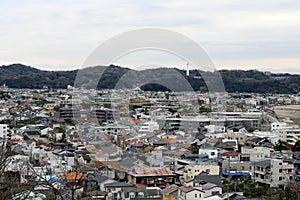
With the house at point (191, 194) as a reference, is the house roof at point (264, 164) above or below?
above

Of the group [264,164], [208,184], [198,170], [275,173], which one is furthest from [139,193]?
[264,164]

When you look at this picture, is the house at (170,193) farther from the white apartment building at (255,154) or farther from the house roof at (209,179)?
the white apartment building at (255,154)

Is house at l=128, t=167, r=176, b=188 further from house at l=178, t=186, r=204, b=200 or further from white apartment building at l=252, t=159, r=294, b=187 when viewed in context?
white apartment building at l=252, t=159, r=294, b=187

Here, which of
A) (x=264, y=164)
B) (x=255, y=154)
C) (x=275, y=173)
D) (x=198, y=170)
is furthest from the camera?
(x=255, y=154)

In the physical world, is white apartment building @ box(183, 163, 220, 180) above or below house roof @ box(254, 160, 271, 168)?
below

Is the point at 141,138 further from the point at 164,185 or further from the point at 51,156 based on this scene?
the point at 164,185

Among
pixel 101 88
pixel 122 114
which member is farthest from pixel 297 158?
pixel 101 88

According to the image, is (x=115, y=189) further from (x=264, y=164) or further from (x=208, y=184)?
(x=264, y=164)

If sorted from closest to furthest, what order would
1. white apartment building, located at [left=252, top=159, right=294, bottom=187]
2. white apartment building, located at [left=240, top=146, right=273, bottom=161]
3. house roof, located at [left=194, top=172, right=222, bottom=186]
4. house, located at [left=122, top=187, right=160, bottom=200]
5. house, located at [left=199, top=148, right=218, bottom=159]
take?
house, located at [left=122, top=187, right=160, bottom=200] < house roof, located at [left=194, top=172, right=222, bottom=186] < white apartment building, located at [left=252, top=159, right=294, bottom=187] < white apartment building, located at [left=240, top=146, right=273, bottom=161] < house, located at [left=199, top=148, right=218, bottom=159]

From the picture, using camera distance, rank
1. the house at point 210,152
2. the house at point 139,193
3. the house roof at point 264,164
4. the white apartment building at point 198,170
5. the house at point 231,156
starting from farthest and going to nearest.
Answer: the house at point 210,152 → the house at point 231,156 → the house roof at point 264,164 → the white apartment building at point 198,170 → the house at point 139,193

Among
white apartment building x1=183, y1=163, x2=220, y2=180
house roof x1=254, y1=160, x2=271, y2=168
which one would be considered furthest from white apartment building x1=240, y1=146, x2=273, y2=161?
white apartment building x1=183, y1=163, x2=220, y2=180

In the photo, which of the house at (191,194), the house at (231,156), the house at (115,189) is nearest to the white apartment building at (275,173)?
the house at (231,156)
